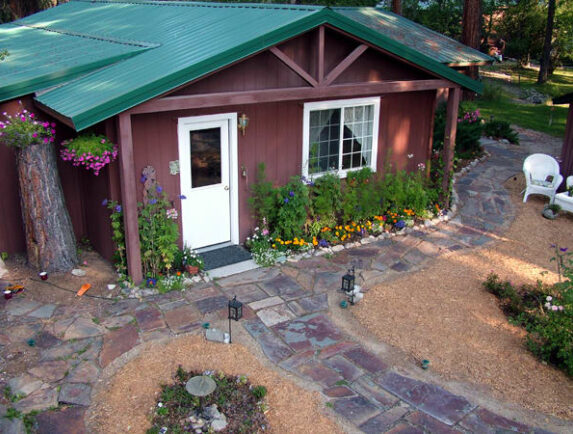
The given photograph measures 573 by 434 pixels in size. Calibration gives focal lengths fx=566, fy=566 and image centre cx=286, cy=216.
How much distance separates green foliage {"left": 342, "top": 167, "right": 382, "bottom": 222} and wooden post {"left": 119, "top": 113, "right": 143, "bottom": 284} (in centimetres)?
354

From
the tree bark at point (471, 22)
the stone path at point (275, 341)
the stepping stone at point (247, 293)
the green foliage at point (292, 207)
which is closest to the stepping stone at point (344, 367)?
the stone path at point (275, 341)

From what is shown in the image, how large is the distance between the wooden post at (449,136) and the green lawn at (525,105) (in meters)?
8.26

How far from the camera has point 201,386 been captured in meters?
5.08

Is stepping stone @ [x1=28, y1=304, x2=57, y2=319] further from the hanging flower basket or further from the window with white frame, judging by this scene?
the window with white frame

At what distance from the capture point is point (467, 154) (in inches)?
550

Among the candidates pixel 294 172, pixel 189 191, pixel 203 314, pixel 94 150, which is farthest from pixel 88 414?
pixel 294 172

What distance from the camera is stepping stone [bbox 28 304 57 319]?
669cm

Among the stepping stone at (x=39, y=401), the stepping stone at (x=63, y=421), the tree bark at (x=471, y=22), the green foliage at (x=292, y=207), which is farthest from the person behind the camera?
the tree bark at (x=471, y=22)

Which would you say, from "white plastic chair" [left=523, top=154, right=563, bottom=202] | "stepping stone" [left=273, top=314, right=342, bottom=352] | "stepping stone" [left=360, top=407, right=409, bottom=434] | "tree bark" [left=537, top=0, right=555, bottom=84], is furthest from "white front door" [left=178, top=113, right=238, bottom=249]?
"tree bark" [left=537, top=0, right=555, bottom=84]

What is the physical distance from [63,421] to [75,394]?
0.38m

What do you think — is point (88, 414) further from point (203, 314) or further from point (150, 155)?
point (150, 155)

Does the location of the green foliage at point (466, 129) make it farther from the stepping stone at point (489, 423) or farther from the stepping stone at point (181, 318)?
the stepping stone at point (489, 423)

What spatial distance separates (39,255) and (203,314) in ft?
8.24

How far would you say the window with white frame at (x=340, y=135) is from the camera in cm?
900
